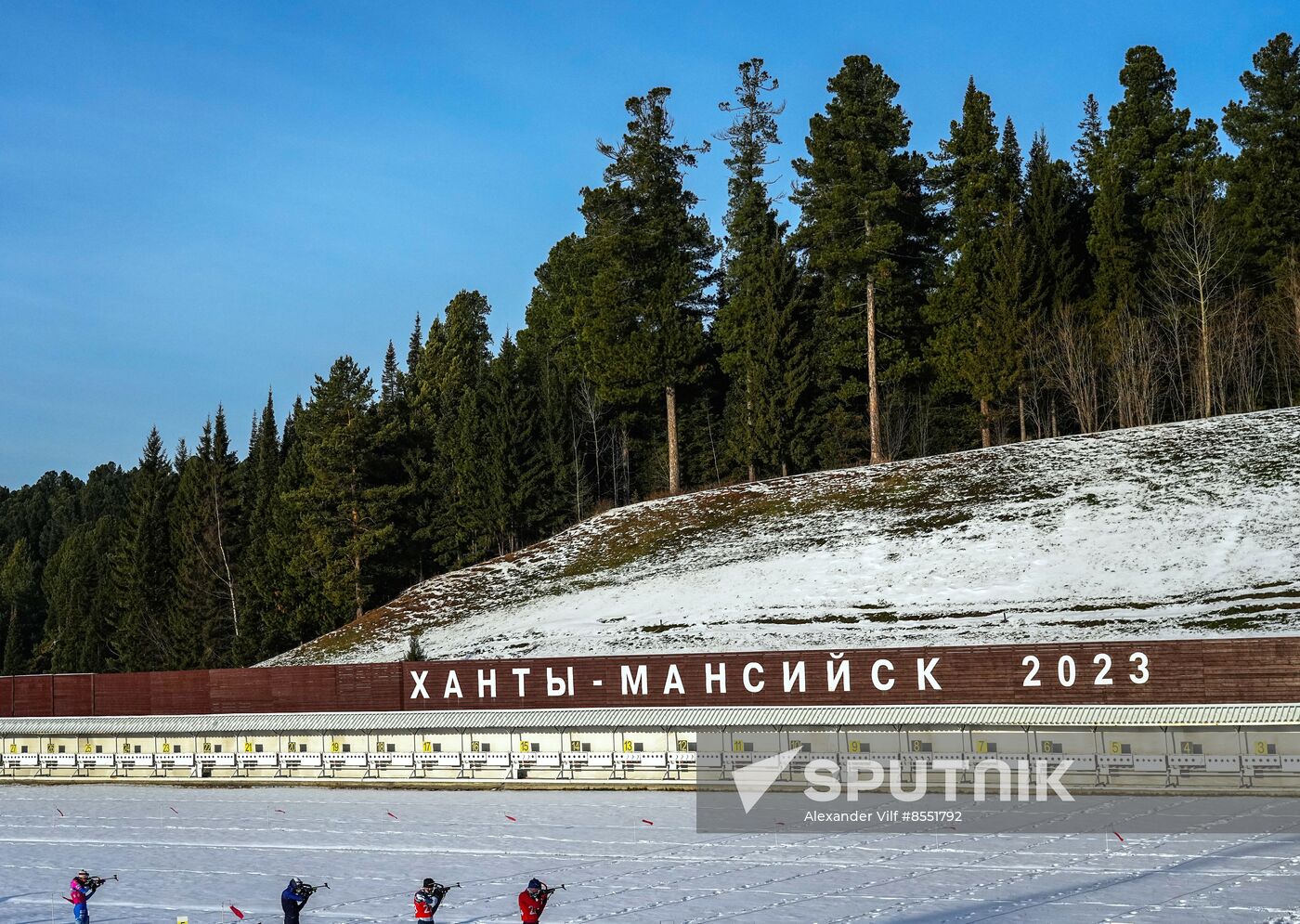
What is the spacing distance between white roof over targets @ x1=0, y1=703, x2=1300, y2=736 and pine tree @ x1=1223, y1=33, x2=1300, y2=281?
2265 inches

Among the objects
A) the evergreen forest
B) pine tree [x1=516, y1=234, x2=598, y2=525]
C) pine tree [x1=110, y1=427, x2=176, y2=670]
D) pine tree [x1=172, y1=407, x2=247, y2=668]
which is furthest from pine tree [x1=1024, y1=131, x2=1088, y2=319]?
pine tree [x1=110, y1=427, x2=176, y2=670]

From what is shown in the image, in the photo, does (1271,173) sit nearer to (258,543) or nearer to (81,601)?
(258,543)

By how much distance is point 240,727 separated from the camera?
1694 inches

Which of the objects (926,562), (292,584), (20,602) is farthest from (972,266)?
(20,602)

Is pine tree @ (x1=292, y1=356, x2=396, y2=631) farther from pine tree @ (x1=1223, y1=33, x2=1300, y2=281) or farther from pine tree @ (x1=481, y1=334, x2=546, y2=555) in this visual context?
pine tree @ (x1=1223, y1=33, x2=1300, y2=281)

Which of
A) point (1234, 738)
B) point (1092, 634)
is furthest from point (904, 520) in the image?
point (1234, 738)

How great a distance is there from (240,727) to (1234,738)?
3151 cm

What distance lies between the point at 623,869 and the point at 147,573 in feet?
283

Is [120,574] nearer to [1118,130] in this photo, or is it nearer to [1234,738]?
[1118,130]

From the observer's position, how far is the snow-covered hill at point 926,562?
50.6 m

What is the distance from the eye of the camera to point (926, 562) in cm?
5900

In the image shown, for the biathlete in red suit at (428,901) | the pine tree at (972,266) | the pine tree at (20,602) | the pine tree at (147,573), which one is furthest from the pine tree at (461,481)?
the pine tree at (20,602)

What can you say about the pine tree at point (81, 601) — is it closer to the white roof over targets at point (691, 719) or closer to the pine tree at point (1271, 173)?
the white roof over targets at point (691, 719)

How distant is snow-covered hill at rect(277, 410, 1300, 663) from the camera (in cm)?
5062
